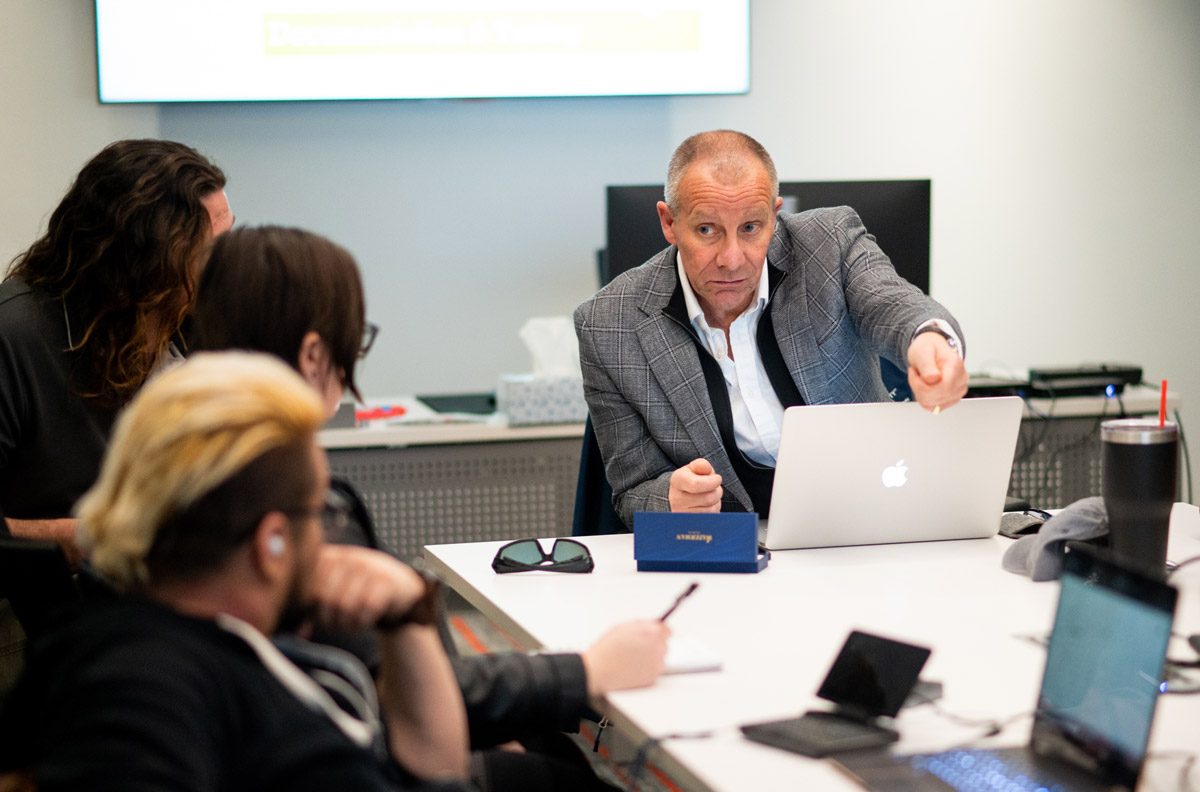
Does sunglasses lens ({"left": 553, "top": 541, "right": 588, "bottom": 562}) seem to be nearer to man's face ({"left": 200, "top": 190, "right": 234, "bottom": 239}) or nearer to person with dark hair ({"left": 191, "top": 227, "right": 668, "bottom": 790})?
person with dark hair ({"left": 191, "top": 227, "right": 668, "bottom": 790})

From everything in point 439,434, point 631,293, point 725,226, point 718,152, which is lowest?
point 439,434

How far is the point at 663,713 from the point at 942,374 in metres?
0.78

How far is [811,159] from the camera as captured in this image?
441 centimetres

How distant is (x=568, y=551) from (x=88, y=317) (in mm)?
827

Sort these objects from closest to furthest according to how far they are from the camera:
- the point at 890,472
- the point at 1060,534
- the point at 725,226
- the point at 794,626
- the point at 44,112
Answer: the point at 794,626 → the point at 1060,534 → the point at 890,472 → the point at 725,226 → the point at 44,112

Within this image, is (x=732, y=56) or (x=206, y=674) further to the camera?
(x=732, y=56)

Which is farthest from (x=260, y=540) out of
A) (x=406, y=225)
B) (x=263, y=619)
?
(x=406, y=225)

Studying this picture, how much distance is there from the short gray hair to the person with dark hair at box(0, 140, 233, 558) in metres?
0.85

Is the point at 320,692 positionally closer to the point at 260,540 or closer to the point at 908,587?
the point at 260,540

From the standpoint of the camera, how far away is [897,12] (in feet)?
14.5

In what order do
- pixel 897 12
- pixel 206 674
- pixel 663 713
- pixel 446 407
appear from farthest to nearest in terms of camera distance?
pixel 897 12 → pixel 446 407 → pixel 663 713 → pixel 206 674

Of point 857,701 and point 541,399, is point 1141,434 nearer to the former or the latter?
point 857,701

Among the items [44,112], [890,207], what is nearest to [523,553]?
[890,207]

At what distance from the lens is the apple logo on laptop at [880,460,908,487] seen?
75.7 inches
